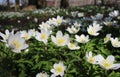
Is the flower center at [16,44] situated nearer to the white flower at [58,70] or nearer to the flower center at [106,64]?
the white flower at [58,70]

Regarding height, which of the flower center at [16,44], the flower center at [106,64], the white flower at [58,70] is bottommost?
the white flower at [58,70]

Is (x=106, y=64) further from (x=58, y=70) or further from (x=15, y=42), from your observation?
(x=15, y=42)

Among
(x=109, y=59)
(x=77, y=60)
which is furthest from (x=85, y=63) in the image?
(x=109, y=59)

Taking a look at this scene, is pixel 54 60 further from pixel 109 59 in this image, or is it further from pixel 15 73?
pixel 109 59

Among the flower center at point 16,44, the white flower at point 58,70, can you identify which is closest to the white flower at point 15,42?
the flower center at point 16,44

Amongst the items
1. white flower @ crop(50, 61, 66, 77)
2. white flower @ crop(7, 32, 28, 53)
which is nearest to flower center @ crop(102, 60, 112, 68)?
white flower @ crop(50, 61, 66, 77)

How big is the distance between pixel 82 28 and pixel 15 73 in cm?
258

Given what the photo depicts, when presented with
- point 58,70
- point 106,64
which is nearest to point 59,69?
point 58,70

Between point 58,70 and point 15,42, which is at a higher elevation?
point 15,42

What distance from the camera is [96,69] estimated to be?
338 cm

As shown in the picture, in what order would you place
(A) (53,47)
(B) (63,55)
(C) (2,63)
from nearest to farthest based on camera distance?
(C) (2,63), (B) (63,55), (A) (53,47)

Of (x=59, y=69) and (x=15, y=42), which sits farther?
(x=59, y=69)

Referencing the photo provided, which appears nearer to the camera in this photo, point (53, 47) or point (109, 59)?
point (109, 59)

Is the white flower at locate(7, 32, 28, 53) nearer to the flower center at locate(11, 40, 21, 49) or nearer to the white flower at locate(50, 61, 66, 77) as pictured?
the flower center at locate(11, 40, 21, 49)
